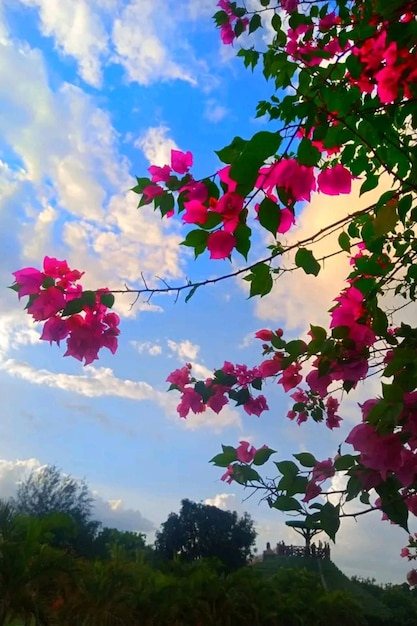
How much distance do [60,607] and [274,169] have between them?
8.66 m

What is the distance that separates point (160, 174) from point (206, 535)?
2801 cm

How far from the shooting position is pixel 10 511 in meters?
7.62

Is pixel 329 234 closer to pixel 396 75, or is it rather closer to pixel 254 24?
pixel 396 75

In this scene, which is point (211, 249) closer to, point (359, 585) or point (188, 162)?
point (188, 162)

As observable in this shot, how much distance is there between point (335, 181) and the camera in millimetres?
1336

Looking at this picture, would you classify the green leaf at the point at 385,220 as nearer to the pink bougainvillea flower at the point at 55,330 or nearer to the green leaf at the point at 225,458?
the green leaf at the point at 225,458

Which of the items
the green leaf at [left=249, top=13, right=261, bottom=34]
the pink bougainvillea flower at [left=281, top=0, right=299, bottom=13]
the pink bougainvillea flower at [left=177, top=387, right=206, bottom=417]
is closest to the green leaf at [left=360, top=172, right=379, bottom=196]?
the pink bougainvillea flower at [left=177, top=387, right=206, bottom=417]

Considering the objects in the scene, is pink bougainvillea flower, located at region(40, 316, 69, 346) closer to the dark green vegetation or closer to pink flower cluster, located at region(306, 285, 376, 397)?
pink flower cluster, located at region(306, 285, 376, 397)

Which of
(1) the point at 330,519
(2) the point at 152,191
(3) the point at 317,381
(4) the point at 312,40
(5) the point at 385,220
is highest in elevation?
(4) the point at 312,40

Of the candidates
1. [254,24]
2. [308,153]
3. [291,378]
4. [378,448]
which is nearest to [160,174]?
[308,153]

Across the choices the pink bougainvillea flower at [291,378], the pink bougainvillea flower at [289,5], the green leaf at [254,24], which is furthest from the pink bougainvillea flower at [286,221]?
the green leaf at [254,24]

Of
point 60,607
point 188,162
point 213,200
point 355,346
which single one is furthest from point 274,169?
point 60,607

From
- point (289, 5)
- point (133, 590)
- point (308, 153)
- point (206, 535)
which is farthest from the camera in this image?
point (206, 535)

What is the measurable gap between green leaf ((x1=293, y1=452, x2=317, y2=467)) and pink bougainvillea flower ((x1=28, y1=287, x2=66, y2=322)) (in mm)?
797
